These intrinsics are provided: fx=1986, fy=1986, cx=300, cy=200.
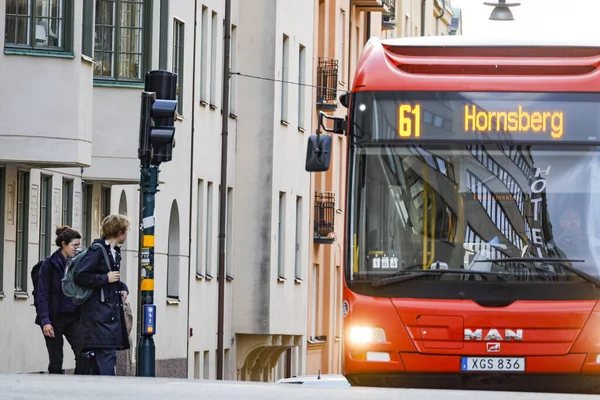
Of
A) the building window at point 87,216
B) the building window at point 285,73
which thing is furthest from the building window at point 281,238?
the building window at point 87,216

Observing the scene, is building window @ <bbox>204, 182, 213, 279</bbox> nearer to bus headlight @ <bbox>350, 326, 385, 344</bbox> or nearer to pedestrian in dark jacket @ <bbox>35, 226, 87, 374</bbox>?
pedestrian in dark jacket @ <bbox>35, 226, 87, 374</bbox>

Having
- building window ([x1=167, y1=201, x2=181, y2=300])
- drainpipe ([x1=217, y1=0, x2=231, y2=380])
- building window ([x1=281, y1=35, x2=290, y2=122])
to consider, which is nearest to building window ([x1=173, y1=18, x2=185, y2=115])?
building window ([x1=167, y1=201, x2=181, y2=300])

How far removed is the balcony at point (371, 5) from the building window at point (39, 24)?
3052cm

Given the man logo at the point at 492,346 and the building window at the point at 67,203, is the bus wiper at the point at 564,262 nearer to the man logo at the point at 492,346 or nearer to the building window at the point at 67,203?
the man logo at the point at 492,346

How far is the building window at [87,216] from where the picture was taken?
30.9 metres

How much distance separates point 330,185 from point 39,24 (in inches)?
1054

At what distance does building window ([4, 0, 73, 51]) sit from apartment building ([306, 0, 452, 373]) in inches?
849

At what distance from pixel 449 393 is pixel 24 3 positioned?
1254 centimetres

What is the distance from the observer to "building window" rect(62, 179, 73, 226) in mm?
29727

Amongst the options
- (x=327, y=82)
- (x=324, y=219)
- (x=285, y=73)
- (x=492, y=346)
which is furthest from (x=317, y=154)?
(x=327, y=82)

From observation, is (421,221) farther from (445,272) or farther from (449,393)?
(449,393)

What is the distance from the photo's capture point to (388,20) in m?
63.8

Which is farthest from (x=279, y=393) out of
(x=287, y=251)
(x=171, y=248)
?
(x=287, y=251)

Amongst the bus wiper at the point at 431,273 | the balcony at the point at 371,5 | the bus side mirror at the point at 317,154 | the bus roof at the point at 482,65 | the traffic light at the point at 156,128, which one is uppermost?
the balcony at the point at 371,5
